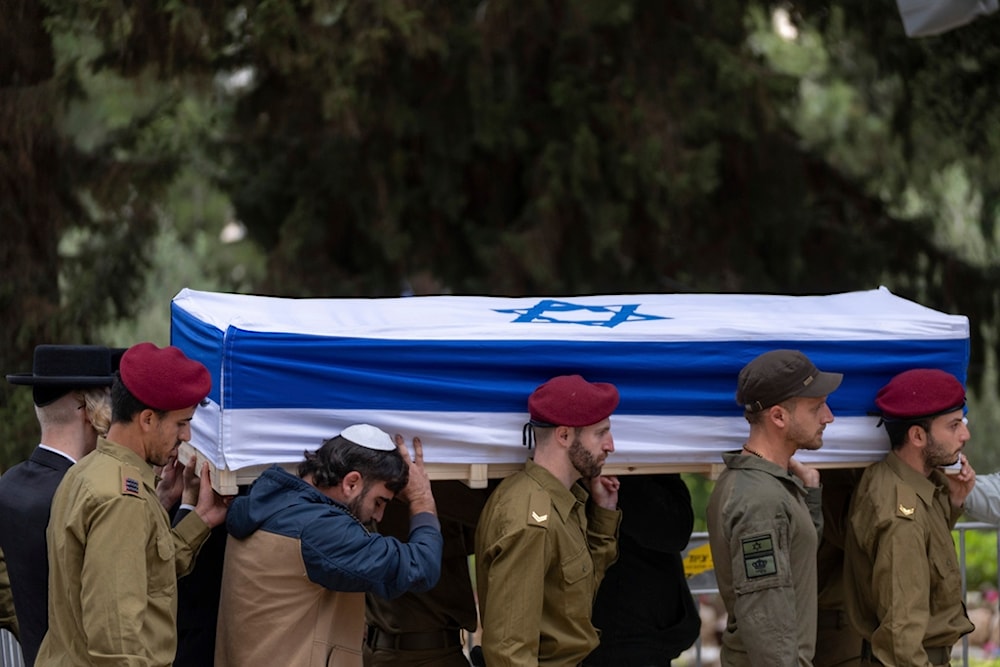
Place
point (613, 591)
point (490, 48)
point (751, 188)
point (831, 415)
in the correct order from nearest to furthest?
point (831, 415), point (613, 591), point (490, 48), point (751, 188)

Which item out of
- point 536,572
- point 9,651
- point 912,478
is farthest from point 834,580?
point 9,651

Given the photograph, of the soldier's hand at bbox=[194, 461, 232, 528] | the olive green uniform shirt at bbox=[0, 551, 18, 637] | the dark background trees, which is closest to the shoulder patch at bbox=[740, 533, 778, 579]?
the soldier's hand at bbox=[194, 461, 232, 528]

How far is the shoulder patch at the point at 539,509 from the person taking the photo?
4.12 meters

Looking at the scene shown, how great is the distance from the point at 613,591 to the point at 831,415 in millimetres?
1024

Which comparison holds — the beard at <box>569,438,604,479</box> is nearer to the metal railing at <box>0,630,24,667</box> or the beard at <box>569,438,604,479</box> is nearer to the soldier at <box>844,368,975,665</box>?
the soldier at <box>844,368,975,665</box>

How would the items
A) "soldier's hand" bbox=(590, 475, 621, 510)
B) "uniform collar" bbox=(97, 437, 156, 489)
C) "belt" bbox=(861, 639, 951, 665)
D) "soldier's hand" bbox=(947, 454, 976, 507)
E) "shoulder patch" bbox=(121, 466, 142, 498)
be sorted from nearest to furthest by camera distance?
"shoulder patch" bbox=(121, 466, 142, 498) → "uniform collar" bbox=(97, 437, 156, 489) → "soldier's hand" bbox=(590, 475, 621, 510) → "belt" bbox=(861, 639, 951, 665) → "soldier's hand" bbox=(947, 454, 976, 507)

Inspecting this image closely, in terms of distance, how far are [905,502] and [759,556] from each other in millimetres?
651

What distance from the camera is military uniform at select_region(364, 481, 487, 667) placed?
15.7ft

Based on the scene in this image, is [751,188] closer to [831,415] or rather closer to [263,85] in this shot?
[263,85]

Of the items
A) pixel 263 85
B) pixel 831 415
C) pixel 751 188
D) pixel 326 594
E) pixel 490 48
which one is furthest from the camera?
pixel 751 188

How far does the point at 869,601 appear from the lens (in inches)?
179

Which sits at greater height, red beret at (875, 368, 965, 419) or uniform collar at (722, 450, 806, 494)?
red beret at (875, 368, 965, 419)

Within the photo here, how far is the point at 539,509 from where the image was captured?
13.6ft

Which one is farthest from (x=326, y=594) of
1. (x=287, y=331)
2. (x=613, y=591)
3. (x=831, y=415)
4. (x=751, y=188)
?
(x=751, y=188)
